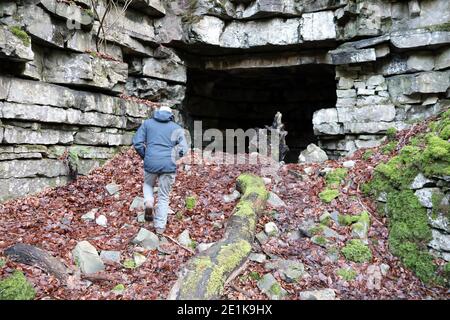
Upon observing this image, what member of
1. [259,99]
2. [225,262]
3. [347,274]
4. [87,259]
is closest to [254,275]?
[225,262]

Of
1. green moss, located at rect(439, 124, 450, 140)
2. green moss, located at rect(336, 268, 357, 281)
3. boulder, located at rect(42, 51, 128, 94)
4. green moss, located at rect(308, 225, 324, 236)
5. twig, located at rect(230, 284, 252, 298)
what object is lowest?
twig, located at rect(230, 284, 252, 298)

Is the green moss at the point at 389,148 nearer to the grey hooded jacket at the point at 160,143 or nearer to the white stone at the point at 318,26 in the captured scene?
the white stone at the point at 318,26

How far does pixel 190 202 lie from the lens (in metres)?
6.57

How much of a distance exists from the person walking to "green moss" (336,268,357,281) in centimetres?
278

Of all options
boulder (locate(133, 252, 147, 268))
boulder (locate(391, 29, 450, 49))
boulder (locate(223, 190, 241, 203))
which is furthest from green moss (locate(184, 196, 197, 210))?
boulder (locate(391, 29, 450, 49))

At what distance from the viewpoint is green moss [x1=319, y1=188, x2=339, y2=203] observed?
21.2 ft

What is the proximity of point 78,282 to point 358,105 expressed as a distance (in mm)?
9570

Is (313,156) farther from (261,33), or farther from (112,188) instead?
(112,188)

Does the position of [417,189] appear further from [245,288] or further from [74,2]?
[74,2]

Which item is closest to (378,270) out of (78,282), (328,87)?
(78,282)

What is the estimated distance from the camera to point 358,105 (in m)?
10.9

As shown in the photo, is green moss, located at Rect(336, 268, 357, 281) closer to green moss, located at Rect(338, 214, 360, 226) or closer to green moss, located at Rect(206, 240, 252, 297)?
green moss, located at Rect(338, 214, 360, 226)

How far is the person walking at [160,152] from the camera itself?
5.38 metres

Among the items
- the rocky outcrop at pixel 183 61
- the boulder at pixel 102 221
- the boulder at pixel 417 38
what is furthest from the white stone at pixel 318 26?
the boulder at pixel 102 221
